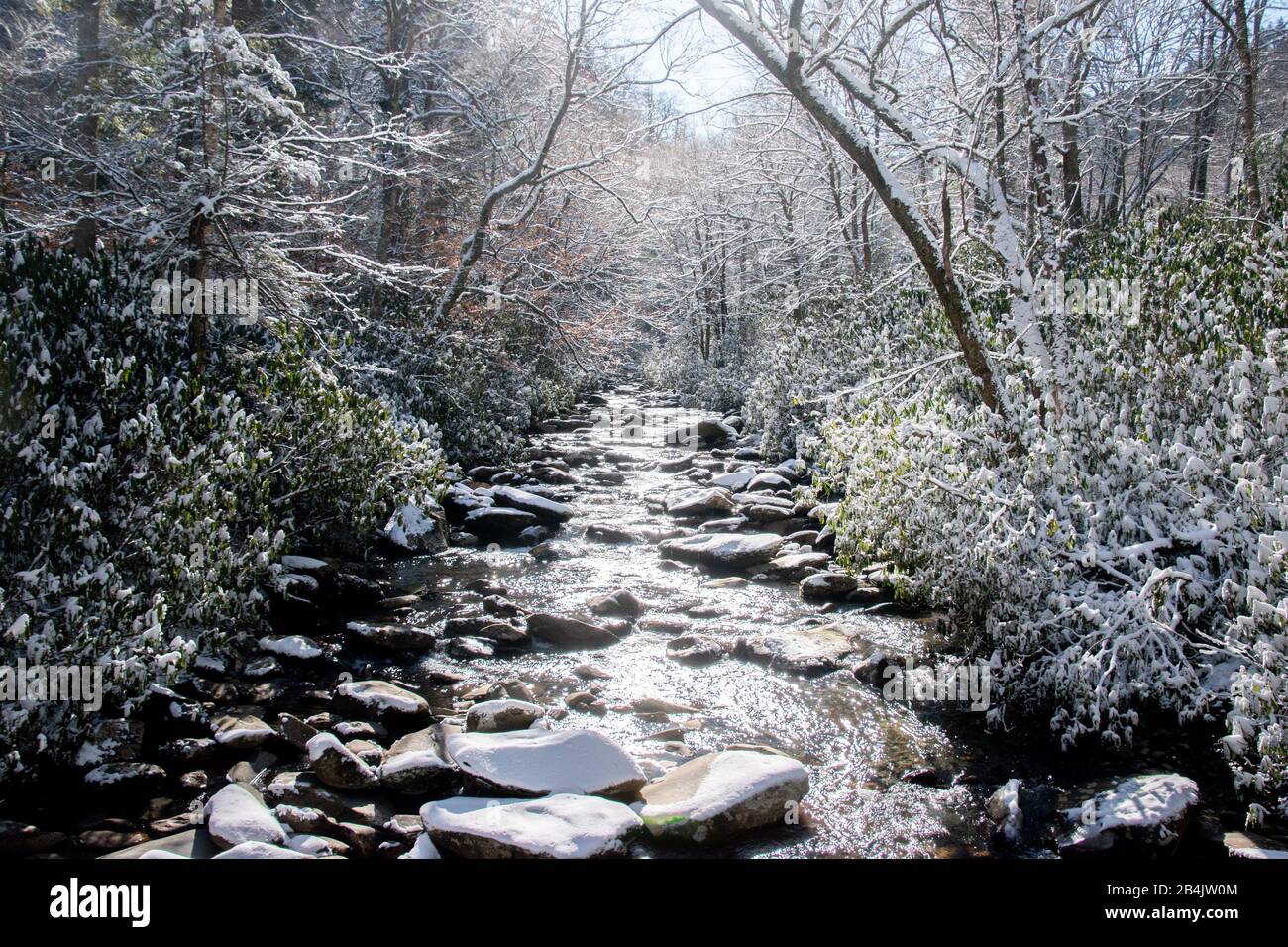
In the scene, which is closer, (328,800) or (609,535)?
(328,800)

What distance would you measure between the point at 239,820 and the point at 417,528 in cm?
624

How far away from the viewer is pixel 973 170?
6.32 metres

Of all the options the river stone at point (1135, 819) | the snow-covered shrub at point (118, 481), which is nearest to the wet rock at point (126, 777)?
the snow-covered shrub at point (118, 481)

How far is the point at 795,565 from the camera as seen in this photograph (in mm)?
9250

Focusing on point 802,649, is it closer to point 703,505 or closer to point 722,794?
point 722,794

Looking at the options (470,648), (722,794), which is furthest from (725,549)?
(722,794)

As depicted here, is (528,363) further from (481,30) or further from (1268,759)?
(1268,759)

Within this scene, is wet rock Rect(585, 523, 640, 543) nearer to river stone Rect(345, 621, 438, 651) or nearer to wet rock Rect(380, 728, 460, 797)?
river stone Rect(345, 621, 438, 651)

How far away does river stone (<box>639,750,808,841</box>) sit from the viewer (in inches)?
169

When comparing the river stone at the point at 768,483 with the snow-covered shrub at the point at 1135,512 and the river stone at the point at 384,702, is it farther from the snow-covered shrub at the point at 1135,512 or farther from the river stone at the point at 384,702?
the river stone at the point at 384,702

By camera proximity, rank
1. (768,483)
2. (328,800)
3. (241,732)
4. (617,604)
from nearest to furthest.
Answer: (328,800)
(241,732)
(617,604)
(768,483)

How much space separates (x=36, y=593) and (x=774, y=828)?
4.31 meters

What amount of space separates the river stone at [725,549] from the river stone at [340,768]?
5.58 metres

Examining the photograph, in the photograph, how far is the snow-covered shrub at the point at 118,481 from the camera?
14.6 ft
